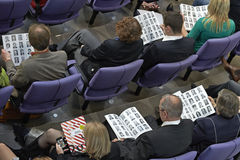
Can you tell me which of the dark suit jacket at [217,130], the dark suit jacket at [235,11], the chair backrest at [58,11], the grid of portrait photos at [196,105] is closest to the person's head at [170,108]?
the dark suit jacket at [217,130]

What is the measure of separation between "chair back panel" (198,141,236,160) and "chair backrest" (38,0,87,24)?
2.17m

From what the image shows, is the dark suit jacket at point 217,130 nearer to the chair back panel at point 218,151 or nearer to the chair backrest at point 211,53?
the chair back panel at point 218,151

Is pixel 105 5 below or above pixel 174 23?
below

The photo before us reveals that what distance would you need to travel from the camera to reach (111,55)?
10.7 feet

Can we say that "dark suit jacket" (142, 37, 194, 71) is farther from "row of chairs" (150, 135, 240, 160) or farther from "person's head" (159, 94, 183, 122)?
"row of chairs" (150, 135, 240, 160)

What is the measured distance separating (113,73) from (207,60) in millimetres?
1445

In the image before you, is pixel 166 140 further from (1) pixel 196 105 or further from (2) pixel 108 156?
(1) pixel 196 105

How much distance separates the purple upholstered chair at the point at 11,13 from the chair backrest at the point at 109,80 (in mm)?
1108

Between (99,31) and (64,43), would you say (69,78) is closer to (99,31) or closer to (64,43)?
(64,43)

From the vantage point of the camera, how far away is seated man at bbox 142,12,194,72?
3.49 metres

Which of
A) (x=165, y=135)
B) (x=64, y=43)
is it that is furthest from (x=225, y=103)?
(x=64, y=43)

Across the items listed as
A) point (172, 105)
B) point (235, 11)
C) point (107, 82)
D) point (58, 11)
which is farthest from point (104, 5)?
point (172, 105)

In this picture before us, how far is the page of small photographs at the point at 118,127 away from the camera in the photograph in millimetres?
2994

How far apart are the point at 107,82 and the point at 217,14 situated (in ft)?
4.91
